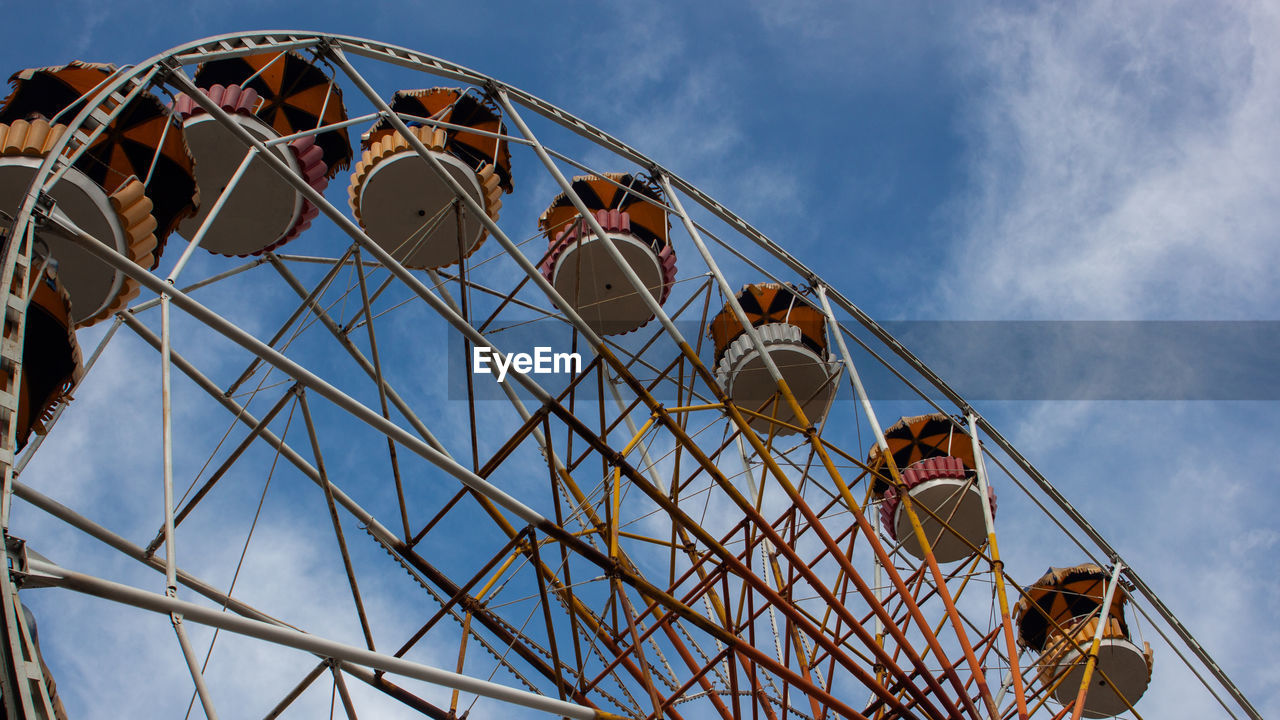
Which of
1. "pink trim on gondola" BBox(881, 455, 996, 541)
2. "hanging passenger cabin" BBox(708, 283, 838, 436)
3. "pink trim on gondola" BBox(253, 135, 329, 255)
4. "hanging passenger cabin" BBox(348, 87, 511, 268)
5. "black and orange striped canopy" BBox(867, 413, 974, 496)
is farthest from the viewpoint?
"black and orange striped canopy" BBox(867, 413, 974, 496)

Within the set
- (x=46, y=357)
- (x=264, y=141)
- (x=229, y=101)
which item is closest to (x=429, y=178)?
(x=264, y=141)

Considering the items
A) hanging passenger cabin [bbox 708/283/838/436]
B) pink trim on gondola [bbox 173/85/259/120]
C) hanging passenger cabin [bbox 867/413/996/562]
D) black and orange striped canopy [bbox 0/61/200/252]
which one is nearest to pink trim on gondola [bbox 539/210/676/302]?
hanging passenger cabin [bbox 708/283/838/436]

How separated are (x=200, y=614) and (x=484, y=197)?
30.3 ft

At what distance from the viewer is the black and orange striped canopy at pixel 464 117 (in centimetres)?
1711

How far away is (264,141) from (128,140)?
3.07 metres

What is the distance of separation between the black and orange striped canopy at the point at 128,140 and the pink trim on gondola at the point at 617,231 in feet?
21.0

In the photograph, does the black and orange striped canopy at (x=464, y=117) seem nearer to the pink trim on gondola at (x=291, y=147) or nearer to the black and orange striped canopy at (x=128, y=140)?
the pink trim on gondola at (x=291, y=147)

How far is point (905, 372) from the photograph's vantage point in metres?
22.3

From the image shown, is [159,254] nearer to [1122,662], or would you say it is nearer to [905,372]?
[905,372]

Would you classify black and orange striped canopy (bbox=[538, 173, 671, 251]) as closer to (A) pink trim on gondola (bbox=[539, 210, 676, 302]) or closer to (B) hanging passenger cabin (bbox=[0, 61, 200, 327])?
(A) pink trim on gondola (bbox=[539, 210, 676, 302])

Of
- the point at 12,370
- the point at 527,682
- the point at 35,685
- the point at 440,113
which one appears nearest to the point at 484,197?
the point at 440,113

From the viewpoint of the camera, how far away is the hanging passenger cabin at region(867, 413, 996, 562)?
22.0m

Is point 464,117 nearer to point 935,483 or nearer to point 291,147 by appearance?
point 291,147
